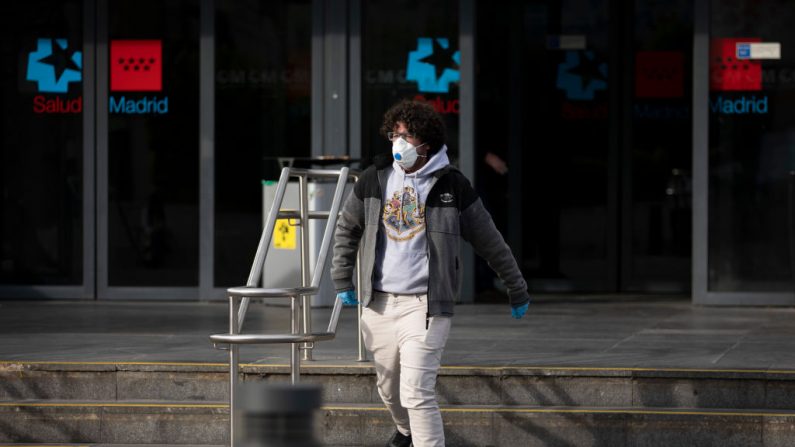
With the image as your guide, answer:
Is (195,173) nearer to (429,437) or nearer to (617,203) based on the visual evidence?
(617,203)

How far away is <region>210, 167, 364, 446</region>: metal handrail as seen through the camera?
247 inches

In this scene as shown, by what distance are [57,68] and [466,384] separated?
20.7 ft

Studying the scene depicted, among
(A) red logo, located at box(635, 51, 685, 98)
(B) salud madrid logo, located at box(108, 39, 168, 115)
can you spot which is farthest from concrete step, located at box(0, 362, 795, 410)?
(A) red logo, located at box(635, 51, 685, 98)

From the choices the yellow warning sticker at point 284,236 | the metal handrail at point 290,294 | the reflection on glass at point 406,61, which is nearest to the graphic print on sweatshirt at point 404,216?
the metal handrail at point 290,294

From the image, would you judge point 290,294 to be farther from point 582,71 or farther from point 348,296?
point 582,71

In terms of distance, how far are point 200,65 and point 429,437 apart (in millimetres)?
6809

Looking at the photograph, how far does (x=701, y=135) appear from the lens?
11.3m

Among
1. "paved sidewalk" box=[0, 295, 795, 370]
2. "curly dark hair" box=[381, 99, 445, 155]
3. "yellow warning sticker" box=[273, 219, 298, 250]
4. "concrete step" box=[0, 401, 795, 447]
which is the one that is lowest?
"concrete step" box=[0, 401, 795, 447]

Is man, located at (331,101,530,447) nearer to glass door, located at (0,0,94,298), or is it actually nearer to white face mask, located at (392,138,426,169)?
white face mask, located at (392,138,426,169)

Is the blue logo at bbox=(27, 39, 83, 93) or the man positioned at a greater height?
the blue logo at bbox=(27, 39, 83, 93)

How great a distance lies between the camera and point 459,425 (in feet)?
23.9

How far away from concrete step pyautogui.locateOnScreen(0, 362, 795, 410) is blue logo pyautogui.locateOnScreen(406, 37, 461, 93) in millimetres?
4572

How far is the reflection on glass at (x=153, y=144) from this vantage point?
12164 millimetres

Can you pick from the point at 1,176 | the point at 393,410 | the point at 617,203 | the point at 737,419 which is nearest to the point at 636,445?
the point at 737,419
